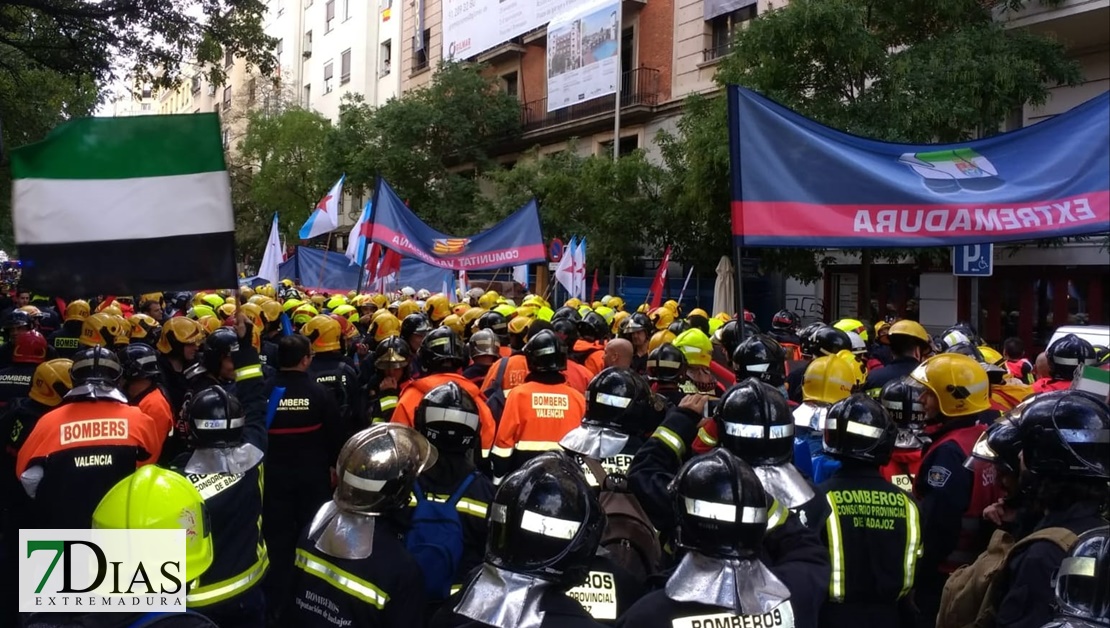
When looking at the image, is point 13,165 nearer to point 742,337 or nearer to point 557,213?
point 742,337

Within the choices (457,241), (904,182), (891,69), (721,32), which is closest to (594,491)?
(904,182)

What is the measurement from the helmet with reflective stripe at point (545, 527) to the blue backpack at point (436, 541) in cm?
114

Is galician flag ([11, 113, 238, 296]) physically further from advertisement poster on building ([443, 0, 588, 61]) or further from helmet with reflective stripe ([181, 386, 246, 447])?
advertisement poster on building ([443, 0, 588, 61])

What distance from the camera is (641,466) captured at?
375 cm

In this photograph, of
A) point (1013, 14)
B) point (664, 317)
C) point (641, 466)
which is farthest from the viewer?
point (1013, 14)

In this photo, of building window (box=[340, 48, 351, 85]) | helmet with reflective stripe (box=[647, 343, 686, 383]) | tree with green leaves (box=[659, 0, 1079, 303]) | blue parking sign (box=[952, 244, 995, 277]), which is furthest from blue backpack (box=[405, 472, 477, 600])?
building window (box=[340, 48, 351, 85])

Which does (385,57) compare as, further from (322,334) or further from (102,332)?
(322,334)

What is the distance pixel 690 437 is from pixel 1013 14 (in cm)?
1508

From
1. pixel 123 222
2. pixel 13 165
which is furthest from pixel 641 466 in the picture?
pixel 13 165

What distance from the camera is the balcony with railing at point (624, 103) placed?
25.5 m

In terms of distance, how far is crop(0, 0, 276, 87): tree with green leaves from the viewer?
1183 centimetres

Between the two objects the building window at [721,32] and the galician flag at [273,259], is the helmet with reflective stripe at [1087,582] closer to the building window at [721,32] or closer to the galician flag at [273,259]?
the galician flag at [273,259]

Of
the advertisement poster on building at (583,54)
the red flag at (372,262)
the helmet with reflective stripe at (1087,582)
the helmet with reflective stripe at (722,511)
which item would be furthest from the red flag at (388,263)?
the helmet with reflective stripe at (1087,582)

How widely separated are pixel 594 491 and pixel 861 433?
3.59 feet
